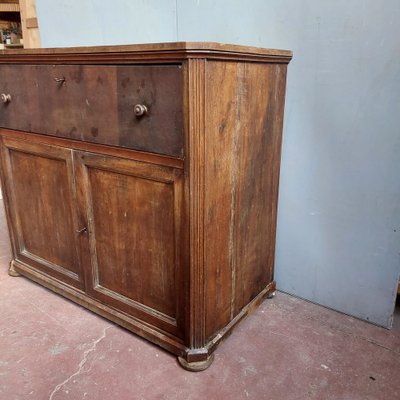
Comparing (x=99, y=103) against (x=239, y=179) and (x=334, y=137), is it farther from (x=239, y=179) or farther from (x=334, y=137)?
(x=334, y=137)

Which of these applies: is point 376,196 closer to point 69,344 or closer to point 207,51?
point 207,51

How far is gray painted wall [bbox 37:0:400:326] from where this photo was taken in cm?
123

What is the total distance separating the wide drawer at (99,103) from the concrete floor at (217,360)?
70 centimetres

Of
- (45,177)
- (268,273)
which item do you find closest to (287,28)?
(268,273)

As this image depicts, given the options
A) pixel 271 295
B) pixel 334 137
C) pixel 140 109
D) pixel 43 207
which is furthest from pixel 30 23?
pixel 271 295

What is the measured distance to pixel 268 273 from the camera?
5.11 feet

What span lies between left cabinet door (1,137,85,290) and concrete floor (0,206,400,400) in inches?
7.6

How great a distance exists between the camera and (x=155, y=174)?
112 centimetres

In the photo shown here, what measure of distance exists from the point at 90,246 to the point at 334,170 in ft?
3.05

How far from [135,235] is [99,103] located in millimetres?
432

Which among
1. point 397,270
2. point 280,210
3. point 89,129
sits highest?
point 89,129

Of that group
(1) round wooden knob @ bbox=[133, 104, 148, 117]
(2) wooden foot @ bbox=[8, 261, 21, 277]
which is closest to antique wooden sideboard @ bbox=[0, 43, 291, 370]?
(1) round wooden knob @ bbox=[133, 104, 148, 117]

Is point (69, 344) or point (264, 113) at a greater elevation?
point (264, 113)

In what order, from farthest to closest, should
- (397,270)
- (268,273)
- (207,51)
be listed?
1. (268,273)
2. (397,270)
3. (207,51)
